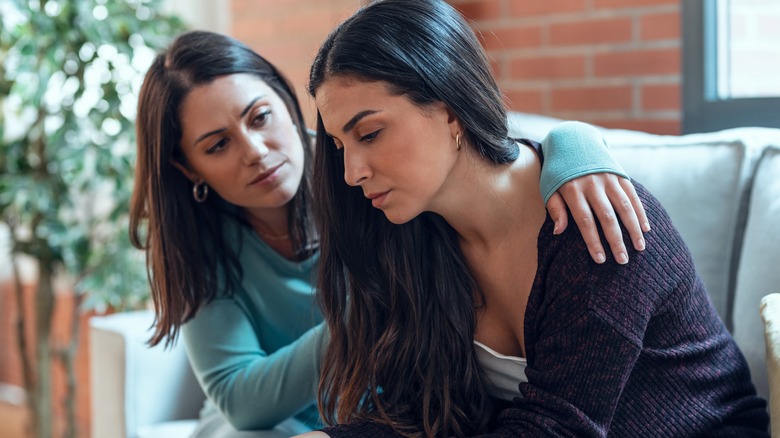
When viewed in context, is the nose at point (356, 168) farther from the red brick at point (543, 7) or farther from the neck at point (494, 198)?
the red brick at point (543, 7)

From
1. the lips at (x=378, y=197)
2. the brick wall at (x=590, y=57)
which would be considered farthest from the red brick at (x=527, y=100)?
the lips at (x=378, y=197)

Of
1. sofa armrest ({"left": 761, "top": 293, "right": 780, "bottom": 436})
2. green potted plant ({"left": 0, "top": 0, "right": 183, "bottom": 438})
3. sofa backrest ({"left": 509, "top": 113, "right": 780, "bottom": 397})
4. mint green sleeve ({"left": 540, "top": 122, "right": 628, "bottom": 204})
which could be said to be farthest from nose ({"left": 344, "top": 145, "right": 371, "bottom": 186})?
green potted plant ({"left": 0, "top": 0, "right": 183, "bottom": 438})

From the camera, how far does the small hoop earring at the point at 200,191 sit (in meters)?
1.60

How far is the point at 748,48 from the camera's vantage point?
75.8 inches

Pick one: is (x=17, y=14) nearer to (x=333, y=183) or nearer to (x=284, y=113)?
(x=284, y=113)

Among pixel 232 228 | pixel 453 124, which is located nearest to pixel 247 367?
pixel 232 228

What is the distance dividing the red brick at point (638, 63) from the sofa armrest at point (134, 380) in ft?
3.75

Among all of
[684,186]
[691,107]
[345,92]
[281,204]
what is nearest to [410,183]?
[345,92]

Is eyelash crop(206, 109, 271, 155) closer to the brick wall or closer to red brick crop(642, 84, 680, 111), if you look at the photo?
the brick wall

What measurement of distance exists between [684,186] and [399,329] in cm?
56

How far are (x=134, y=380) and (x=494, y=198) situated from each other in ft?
3.30

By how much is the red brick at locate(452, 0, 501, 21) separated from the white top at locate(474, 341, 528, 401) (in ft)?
4.12

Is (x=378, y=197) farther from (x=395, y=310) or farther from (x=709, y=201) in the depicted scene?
(x=709, y=201)

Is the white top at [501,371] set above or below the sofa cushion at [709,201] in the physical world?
below
